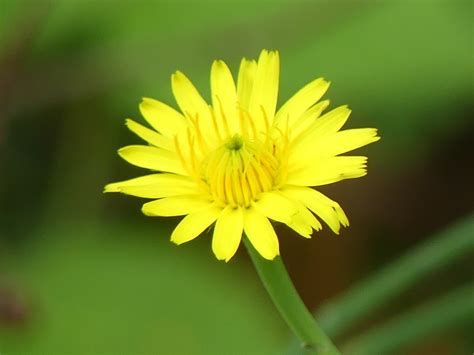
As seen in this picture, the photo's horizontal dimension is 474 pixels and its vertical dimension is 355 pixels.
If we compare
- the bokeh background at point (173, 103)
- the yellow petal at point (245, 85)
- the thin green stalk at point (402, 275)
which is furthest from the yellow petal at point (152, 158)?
the bokeh background at point (173, 103)

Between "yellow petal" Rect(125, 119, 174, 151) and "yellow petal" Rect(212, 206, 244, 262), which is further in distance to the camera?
"yellow petal" Rect(125, 119, 174, 151)

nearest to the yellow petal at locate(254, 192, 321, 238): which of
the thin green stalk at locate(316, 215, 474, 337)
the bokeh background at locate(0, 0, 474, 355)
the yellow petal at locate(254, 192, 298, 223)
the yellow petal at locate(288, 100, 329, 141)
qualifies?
the yellow petal at locate(254, 192, 298, 223)

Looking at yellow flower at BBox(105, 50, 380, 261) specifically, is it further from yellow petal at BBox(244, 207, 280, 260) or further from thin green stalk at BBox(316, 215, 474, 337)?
thin green stalk at BBox(316, 215, 474, 337)

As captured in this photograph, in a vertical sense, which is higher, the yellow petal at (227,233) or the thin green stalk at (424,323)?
the yellow petal at (227,233)

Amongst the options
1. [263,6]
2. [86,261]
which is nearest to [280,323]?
[86,261]

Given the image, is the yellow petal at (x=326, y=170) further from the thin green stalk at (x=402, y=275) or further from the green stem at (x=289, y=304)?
the thin green stalk at (x=402, y=275)

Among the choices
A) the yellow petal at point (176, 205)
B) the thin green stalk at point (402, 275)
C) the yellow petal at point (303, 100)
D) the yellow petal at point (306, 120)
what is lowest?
the thin green stalk at point (402, 275)
